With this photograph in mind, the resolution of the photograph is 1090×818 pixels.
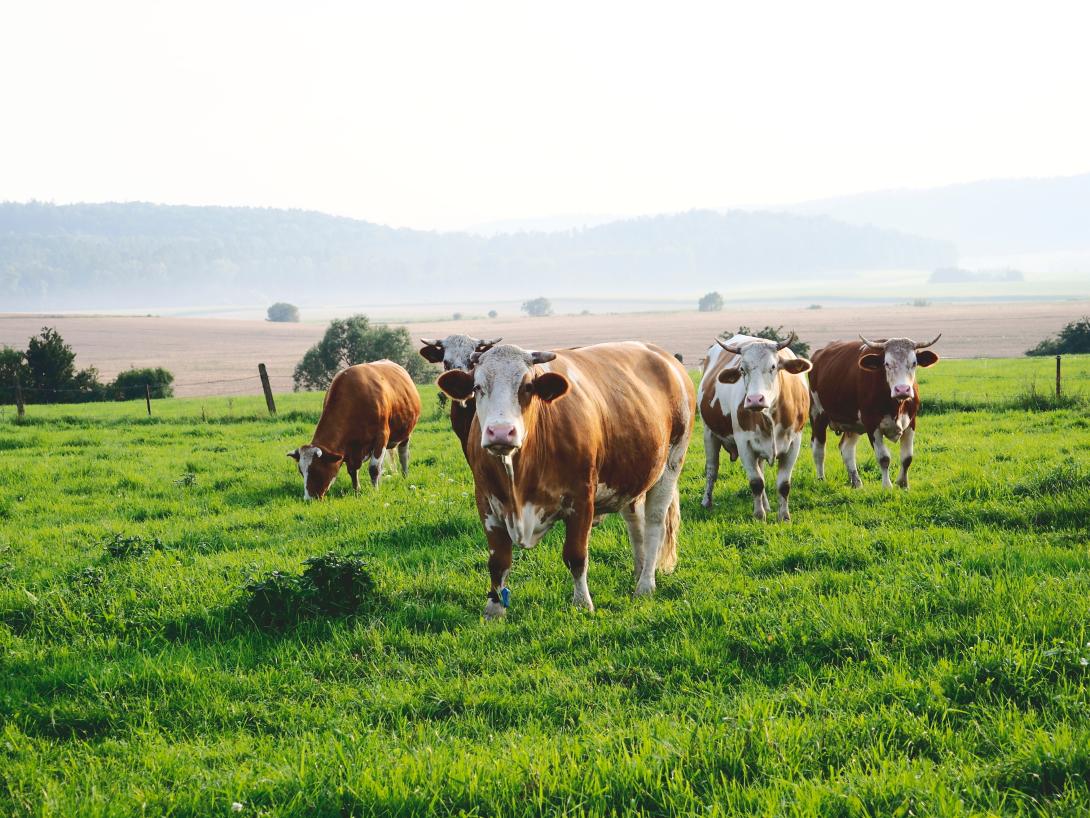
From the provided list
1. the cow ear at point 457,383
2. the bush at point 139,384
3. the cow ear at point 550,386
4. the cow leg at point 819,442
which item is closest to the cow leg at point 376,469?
the cow leg at point 819,442

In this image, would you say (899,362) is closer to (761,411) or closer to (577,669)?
(761,411)

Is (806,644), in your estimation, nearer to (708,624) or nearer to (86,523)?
(708,624)

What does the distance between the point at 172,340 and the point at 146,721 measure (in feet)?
323

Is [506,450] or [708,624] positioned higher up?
[506,450]

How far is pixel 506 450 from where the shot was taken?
222 inches

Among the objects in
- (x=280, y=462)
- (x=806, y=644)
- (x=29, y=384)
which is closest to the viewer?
(x=806, y=644)

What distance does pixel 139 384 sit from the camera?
125ft

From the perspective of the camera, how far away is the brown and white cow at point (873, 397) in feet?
35.9

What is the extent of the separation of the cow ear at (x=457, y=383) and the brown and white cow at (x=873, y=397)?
6672mm

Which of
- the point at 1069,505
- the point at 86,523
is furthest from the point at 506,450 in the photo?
the point at 86,523

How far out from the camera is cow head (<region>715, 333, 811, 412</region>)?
9.65m

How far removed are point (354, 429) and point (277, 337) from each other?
98.1m

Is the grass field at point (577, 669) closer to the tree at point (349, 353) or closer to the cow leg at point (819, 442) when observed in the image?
the cow leg at point (819, 442)

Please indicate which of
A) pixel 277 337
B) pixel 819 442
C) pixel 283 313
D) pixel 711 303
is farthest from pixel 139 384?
pixel 711 303
